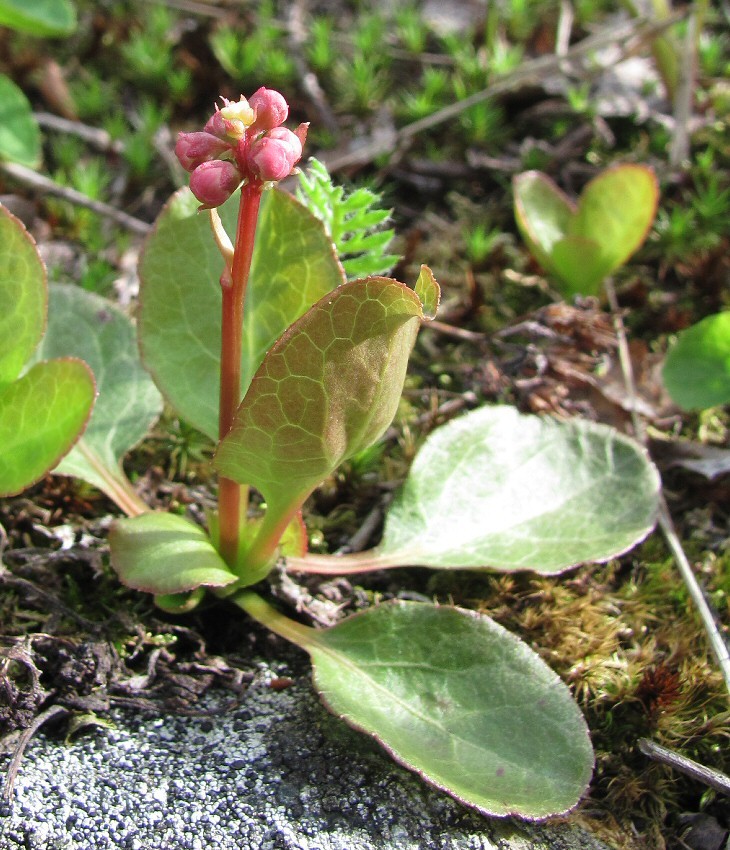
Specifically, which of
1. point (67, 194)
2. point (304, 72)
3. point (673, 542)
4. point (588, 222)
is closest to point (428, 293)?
point (673, 542)

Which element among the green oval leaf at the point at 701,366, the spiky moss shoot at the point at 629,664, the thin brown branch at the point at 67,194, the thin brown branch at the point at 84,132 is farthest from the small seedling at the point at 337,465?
the thin brown branch at the point at 84,132

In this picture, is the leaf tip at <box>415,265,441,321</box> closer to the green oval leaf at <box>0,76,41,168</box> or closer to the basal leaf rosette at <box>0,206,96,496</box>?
the basal leaf rosette at <box>0,206,96,496</box>

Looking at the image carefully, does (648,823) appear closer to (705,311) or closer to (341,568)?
(341,568)

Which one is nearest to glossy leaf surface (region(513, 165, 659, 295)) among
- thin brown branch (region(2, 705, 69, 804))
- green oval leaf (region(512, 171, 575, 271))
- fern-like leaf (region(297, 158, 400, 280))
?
green oval leaf (region(512, 171, 575, 271))

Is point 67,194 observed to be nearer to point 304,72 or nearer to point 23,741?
point 304,72

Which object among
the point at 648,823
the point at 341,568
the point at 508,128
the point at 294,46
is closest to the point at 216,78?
the point at 294,46
